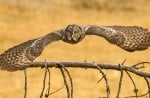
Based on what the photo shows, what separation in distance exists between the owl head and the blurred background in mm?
9096

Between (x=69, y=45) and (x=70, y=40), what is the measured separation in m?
18.1

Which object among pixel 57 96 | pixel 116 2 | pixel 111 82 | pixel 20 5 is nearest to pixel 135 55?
pixel 111 82

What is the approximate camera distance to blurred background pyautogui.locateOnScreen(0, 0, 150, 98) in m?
15.5

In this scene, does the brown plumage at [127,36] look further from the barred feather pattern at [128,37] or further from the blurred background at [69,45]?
the blurred background at [69,45]

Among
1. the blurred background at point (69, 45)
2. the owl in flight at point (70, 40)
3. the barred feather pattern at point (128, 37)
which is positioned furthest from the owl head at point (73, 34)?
the blurred background at point (69, 45)

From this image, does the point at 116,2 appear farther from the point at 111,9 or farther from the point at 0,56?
the point at 0,56

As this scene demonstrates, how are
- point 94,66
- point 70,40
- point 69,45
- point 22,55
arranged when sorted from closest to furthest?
point 22,55 → point 70,40 → point 94,66 → point 69,45

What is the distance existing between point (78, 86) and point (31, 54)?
1285cm

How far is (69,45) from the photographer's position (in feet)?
70.4

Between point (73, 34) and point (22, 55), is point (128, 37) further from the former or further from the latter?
point (22, 55)

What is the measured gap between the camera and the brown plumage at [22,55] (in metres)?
3.22

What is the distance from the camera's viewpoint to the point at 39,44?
329 cm

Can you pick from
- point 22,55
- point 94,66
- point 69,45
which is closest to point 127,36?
point 94,66

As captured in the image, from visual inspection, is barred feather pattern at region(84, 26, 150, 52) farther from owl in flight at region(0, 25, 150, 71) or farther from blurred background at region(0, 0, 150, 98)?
blurred background at region(0, 0, 150, 98)
